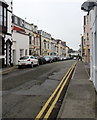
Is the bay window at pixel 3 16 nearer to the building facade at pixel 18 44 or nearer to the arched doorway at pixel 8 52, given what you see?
the arched doorway at pixel 8 52

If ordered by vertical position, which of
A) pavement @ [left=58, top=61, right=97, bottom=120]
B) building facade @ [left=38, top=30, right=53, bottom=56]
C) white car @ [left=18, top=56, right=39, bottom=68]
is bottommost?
pavement @ [left=58, top=61, right=97, bottom=120]

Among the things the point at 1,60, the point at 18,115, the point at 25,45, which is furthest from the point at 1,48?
the point at 18,115

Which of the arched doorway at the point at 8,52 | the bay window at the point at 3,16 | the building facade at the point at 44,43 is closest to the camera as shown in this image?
the bay window at the point at 3,16

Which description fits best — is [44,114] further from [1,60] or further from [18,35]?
[18,35]

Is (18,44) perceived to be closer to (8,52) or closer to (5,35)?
(8,52)

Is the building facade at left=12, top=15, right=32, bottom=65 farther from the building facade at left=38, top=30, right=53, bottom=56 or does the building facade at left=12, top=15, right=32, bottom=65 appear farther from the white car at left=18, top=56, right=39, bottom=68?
the building facade at left=38, top=30, right=53, bottom=56

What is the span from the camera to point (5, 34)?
81.7 feet

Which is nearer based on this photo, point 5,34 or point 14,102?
point 14,102

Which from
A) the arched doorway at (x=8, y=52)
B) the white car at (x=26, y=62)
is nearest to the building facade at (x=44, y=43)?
the arched doorway at (x=8, y=52)

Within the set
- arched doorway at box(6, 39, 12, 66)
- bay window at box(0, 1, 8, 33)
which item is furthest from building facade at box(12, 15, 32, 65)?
bay window at box(0, 1, 8, 33)

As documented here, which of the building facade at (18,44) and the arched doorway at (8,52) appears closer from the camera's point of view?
the arched doorway at (8,52)

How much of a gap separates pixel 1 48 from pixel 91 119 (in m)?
19.7

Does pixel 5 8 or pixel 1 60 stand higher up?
pixel 5 8

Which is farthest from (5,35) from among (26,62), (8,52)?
(26,62)
